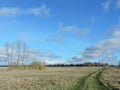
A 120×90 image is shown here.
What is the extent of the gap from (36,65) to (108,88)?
2670 inches

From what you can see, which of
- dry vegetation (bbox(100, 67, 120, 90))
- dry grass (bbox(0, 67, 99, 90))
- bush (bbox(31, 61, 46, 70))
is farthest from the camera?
bush (bbox(31, 61, 46, 70))

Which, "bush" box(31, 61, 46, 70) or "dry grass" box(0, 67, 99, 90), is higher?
"bush" box(31, 61, 46, 70)

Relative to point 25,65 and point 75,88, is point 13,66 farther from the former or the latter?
point 75,88

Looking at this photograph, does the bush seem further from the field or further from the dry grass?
the field

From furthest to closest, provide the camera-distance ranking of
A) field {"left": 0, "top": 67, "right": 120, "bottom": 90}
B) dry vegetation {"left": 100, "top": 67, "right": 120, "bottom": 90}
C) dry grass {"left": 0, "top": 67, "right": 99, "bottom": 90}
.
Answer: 1. dry vegetation {"left": 100, "top": 67, "right": 120, "bottom": 90}
2. field {"left": 0, "top": 67, "right": 120, "bottom": 90}
3. dry grass {"left": 0, "top": 67, "right": 99, "bottom": 90}

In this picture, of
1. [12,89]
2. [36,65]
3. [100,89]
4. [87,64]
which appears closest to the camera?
[12,89]

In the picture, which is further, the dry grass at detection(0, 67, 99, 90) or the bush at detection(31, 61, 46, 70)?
the bush at detection(31, 61, 46, 70)

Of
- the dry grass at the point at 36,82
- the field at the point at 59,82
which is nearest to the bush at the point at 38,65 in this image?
the dry grass at the point at 36,82

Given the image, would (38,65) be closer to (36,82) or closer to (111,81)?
(111,81)

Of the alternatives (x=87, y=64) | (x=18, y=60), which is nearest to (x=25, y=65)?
(x=18, y=60)

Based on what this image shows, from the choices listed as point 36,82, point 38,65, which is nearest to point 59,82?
point 36,82

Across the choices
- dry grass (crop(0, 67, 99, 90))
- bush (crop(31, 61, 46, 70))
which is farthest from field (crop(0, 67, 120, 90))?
bush (crop(31, 61, 46, 70))

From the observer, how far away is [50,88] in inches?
1032

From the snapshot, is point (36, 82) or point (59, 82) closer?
point (36, 82)
